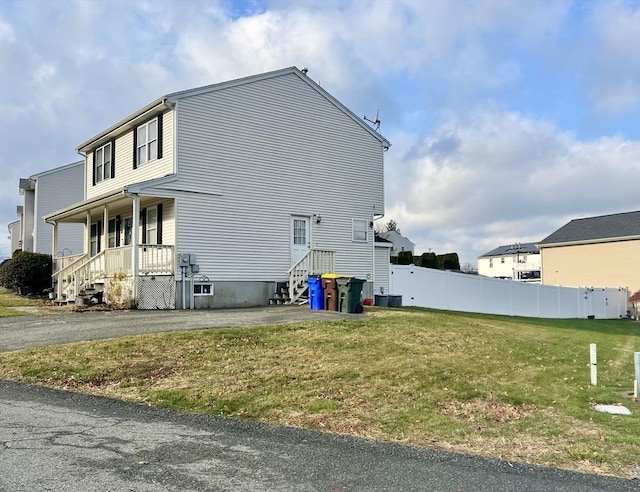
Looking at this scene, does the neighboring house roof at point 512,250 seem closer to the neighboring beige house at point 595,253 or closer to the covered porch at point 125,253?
the neighboring beige house at point 595,253

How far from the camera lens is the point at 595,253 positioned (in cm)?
3984

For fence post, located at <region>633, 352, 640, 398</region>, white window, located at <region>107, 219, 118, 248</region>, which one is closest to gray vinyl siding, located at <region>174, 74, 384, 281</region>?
white window, located at <region>107, 219, 118, 248</region>

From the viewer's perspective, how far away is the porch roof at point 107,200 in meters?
16.8

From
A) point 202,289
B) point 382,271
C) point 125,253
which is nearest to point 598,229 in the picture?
point 382,271

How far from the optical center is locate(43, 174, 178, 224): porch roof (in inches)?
661

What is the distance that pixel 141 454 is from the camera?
4.91 metres

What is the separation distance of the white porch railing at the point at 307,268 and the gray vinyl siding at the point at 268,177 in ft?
2.26

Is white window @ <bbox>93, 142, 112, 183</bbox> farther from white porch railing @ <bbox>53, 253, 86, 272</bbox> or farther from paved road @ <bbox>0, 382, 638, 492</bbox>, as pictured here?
paved road @ <bbox>0, 382, 638, 492</bbox>

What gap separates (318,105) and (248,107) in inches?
128

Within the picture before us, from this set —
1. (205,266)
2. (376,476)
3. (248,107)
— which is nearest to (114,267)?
(205,266)

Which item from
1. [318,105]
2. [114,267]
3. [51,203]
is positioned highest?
[318,105]

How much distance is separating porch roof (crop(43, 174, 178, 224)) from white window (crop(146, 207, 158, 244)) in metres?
0.91

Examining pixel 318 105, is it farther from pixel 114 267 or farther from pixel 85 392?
pixel 85 392

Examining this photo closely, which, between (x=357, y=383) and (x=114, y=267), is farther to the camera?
(x=114, y=267)
